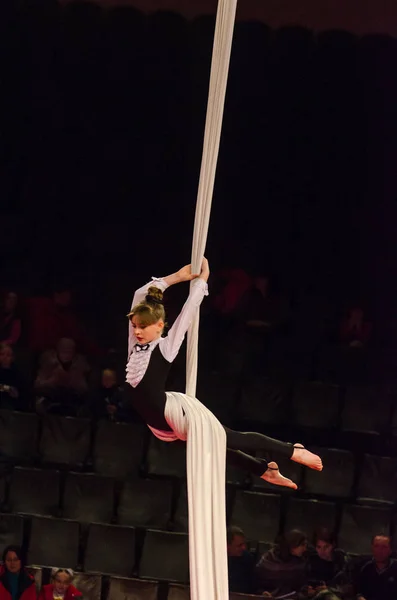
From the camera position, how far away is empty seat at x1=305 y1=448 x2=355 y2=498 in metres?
7.87

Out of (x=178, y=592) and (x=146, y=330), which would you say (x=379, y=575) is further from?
(x=146, y=330)

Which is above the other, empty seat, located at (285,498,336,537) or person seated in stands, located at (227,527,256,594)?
empty seat, located at (285,498,336,537)

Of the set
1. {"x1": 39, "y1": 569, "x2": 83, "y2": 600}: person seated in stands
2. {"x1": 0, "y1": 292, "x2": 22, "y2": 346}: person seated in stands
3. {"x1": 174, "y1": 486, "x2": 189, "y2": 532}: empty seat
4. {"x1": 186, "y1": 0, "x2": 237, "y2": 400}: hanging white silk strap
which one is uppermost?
{"x1": 186, "y1": 0, "x2": 237, "y2": 400}: hanging white silk strap

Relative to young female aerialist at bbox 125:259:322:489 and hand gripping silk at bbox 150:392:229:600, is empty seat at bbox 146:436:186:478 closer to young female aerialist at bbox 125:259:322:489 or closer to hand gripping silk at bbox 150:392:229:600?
young female aerialist at bbox 125:259:322:489

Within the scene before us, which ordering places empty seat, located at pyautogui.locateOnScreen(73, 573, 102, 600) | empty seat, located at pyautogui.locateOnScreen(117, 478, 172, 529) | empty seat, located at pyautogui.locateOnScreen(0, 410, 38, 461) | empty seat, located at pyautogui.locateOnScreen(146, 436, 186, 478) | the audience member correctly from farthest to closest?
the audience member
empty seat, located at pyautogui.locateOnScreen(0, 410, 38, 461)
empty seat, located at pyautogui.locateOnScreen(146, 436, 186, 478)
empty seat, located at pyautogui.locateOnScreen(117, 478, 172, 529)
empty seat, located at pyautogui.locateOnScreen(73, 573, 102, 600)

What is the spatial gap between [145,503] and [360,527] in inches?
57.2

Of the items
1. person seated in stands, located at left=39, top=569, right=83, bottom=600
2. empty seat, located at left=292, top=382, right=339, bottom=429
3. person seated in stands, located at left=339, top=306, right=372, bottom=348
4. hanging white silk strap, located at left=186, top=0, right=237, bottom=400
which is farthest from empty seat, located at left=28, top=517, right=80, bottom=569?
hanging white silk strap, located at left=186, top=0, right=237, bottom=400

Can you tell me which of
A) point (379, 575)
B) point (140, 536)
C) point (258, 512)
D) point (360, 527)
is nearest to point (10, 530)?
point (140, 536)

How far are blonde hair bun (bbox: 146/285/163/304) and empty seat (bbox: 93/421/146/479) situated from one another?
3.16m

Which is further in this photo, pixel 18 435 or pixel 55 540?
pixel 18 435

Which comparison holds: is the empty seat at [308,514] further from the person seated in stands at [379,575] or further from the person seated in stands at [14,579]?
the person seated in stands at [14,579]

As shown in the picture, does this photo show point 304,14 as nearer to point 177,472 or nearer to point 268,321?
point 268,321

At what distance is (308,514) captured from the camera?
7.74 m

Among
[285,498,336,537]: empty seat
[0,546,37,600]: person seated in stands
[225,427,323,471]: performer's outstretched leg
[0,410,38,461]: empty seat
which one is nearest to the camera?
[225,427,323,471]: performer's outstretched leg
